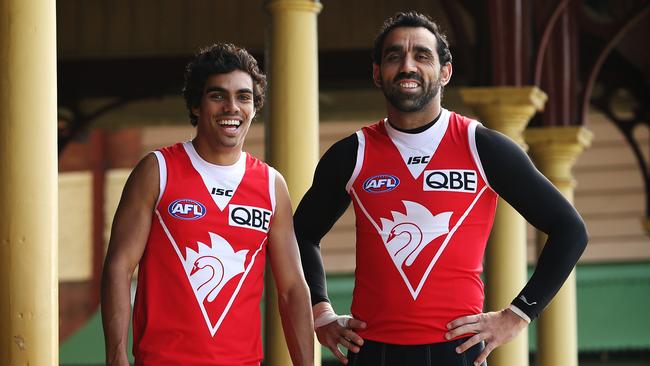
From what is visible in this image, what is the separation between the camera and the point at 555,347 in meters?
12.6

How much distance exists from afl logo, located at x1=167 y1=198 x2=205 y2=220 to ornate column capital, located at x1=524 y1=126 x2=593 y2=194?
8.88m

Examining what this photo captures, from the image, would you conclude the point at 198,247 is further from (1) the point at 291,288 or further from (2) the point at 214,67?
(2) the point at 214,67

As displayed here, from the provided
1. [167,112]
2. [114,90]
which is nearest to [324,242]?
[167,112]

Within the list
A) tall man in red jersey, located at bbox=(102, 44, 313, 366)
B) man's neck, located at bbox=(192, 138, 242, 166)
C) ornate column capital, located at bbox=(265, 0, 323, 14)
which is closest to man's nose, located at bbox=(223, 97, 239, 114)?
tall man in red jersey, located at bbox=(102, 44, 313, 366)

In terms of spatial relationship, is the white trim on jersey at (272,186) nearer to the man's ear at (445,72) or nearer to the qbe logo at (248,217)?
the qbe logo at (248,217)

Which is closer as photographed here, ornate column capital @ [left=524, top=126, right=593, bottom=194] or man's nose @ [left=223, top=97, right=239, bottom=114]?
man's nose @ [left=223, top=97, right=239, bottom=114]

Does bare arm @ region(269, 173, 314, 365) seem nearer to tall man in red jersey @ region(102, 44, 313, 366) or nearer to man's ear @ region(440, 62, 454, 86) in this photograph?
tall man in red jersey @ region(102, 44, 313, 366)

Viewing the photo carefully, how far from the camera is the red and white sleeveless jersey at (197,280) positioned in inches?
151

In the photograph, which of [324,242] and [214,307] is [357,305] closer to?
[214,307]

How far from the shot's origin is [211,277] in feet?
12.6

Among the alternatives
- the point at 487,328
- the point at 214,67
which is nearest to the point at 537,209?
the point at 487,328

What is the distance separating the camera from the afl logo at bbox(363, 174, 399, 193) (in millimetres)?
3840

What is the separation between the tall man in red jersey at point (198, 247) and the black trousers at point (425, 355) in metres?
0.36

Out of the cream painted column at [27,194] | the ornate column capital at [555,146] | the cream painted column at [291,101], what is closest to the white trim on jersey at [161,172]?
the cream painted column at [27,194]
